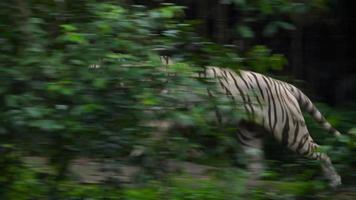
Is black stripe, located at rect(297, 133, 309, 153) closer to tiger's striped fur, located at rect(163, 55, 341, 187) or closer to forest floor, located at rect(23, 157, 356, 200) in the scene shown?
tiger's striped fur, located at rect(163, 55, 341, 187)

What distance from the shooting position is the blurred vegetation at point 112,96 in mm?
4480

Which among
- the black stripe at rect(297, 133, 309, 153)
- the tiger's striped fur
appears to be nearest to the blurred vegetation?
the tiger's striped fur

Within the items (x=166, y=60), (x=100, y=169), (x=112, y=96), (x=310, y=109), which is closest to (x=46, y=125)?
(x=112, y=96)

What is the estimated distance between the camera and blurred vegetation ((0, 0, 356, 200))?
4.48 m

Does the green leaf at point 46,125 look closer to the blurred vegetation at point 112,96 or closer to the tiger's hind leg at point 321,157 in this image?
the blurred vegetation at point 112,96

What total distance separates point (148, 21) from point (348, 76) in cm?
543

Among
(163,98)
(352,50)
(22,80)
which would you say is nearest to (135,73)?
(163,98)

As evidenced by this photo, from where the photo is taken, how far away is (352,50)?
374 inches

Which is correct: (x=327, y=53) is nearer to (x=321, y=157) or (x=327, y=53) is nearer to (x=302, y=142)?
(x=302, y=142)

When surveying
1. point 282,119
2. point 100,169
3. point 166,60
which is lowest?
point 282,119

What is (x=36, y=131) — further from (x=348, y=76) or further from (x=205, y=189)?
(x=348, y=76)

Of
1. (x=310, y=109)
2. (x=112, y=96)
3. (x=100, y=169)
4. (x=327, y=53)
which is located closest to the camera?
(x=112, y=96)

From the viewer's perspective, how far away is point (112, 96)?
181 inches

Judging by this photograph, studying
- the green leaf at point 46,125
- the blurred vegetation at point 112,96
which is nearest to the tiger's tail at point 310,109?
the blurred vegetation at point 112,96
